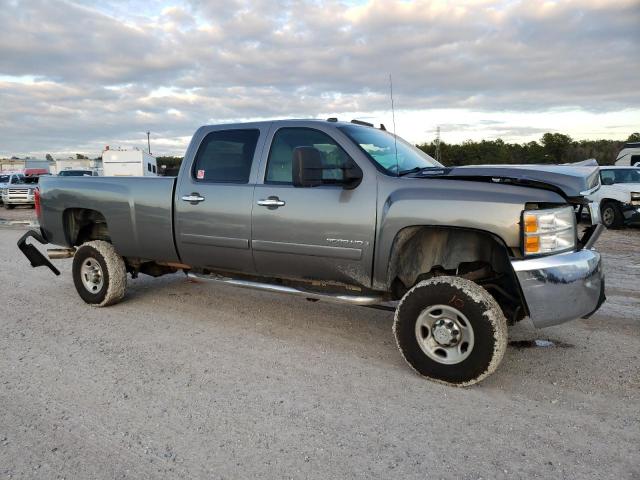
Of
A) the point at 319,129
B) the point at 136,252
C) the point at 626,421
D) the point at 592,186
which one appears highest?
the point at 319,129

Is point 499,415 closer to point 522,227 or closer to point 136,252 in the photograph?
point 522,227

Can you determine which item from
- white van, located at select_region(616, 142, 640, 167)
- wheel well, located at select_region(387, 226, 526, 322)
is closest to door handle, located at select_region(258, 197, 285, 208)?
wheel well, located at select_region(387, 226, 526, 322)

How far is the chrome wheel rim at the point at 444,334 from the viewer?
379 cm

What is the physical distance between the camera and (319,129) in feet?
15.3

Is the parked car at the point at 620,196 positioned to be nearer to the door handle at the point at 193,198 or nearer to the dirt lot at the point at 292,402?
the dirt lot at the point at 292,402

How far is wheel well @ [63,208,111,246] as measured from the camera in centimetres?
626

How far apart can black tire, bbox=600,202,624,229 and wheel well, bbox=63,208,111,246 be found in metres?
12.5

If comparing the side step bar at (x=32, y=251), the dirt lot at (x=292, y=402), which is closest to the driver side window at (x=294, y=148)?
the dirt lot at (x=292, y=402)

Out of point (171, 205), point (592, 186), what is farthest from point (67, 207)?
point (592, 186)

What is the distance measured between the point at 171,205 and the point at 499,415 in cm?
356

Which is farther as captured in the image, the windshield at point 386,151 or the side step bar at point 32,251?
the side step bar at point 32,251

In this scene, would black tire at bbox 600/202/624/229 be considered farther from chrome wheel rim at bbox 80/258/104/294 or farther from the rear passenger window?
chrome wheel rim at bbox 80/258/104/294

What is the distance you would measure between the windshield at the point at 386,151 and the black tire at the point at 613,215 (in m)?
10.8

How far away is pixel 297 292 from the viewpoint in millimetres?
4609
